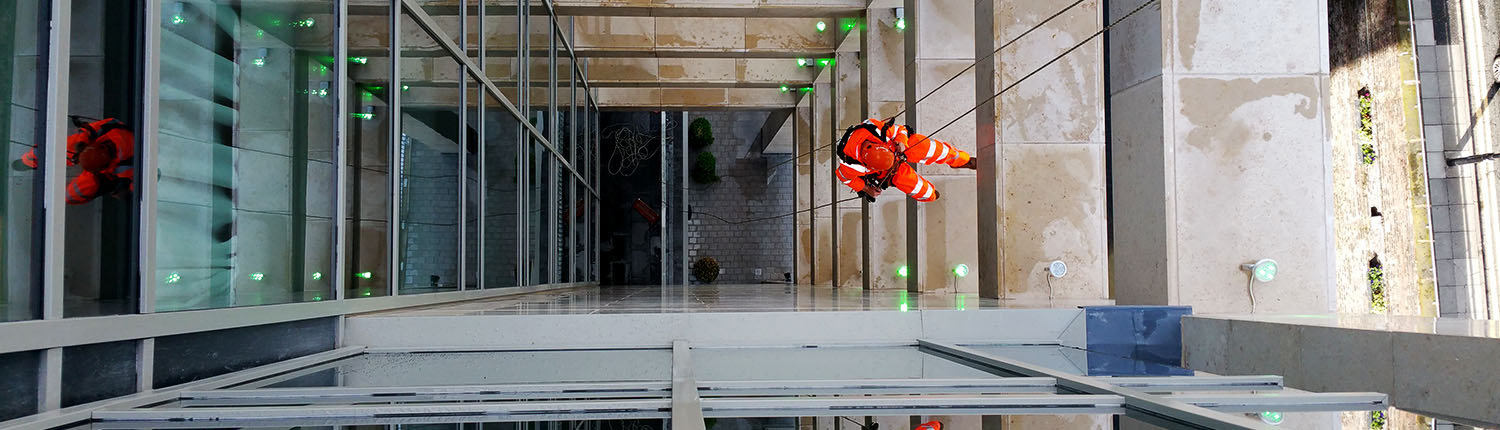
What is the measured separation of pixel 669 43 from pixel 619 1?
258 cm

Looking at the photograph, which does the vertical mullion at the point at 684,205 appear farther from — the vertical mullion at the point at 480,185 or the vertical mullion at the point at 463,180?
the vertical mullion at the point at 463,180

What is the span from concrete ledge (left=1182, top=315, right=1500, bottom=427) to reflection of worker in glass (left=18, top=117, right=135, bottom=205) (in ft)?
14.0

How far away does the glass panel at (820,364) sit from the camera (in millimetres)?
3611

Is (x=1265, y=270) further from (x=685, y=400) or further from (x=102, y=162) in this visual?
(x=102, y=162)

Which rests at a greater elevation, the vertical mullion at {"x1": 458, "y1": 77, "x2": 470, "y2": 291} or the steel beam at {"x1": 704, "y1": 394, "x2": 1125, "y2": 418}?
the vertical mullion at {"x1": 458, "y1": 77, "x2": 470, "y2": 291}

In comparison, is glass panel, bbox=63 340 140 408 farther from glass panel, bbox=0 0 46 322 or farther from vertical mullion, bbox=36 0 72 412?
glass panel, bbox=0 0 46 322

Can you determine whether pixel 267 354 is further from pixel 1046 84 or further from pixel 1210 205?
pixel 1046 84

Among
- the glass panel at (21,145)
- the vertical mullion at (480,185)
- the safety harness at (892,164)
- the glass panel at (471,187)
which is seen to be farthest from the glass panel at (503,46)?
the glass panel at (21,145)

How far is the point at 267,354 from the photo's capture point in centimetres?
414

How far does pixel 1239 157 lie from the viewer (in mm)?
6164

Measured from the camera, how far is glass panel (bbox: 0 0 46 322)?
8.39ft

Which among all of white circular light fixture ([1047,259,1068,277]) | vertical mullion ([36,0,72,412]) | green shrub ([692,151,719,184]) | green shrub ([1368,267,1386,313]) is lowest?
green shrub ([1368,267,1386,313])

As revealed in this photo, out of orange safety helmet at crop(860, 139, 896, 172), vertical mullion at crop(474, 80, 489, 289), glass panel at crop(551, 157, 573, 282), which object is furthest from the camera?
glass panel at crop(551, 157, 573, 282)

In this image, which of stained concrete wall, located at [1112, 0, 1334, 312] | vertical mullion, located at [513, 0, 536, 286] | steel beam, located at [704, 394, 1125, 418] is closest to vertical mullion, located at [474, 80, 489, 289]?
vertical mullion, located at [513, 0, 536, 286]
